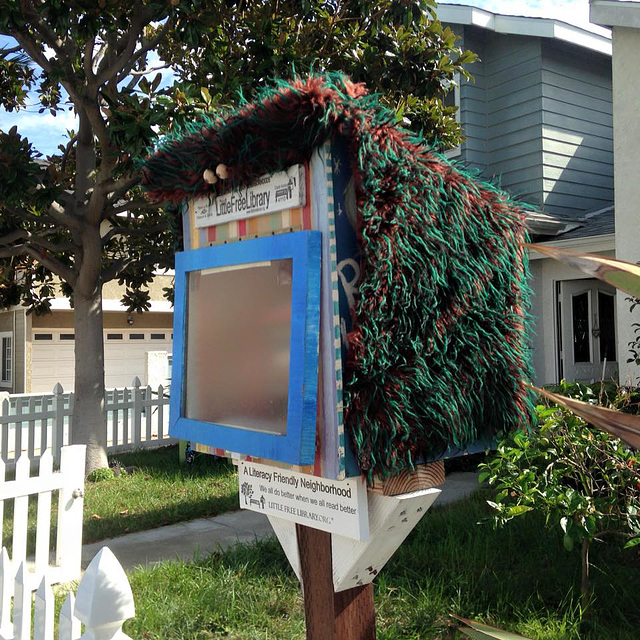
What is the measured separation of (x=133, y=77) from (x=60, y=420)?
4.71m

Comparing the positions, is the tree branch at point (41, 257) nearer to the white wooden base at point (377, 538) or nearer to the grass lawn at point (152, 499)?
the grass lawn at point (152, 499)

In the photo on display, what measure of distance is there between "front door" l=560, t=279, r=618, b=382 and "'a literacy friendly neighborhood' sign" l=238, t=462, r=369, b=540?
26.3 ft

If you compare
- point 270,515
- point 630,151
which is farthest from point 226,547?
point 630,151

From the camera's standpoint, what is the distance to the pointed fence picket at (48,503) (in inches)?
158

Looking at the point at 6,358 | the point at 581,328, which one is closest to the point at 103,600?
the point at 581,328

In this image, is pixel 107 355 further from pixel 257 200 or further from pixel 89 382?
pixel 257 200

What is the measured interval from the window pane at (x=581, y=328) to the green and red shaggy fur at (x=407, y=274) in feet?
27.2

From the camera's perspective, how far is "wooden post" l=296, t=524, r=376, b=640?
191 centimetres

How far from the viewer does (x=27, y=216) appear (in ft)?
24.6

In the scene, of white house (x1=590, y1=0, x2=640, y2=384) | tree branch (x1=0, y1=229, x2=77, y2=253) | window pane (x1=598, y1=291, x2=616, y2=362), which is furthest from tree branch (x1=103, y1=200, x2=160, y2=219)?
window pane (x1=598, y1=291, x2=616, y2=362)

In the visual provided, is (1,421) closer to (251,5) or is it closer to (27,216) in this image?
(27,216)

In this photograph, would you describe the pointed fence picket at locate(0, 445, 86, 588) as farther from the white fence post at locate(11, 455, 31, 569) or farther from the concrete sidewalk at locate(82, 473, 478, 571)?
the concrete sidewalk at locate(82, 473, 478, 571)

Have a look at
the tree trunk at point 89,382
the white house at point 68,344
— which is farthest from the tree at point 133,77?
the white house at point 68,344

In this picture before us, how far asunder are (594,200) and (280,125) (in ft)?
32.7
